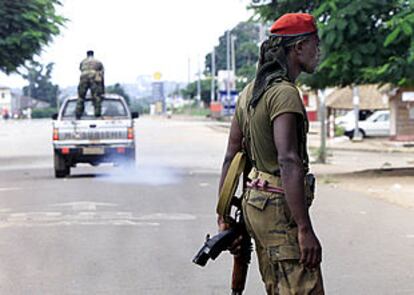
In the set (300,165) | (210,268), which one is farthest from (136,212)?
(300,165)

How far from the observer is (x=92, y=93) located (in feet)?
70.1

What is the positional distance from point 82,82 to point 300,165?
17055mm

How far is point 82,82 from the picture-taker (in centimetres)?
2131

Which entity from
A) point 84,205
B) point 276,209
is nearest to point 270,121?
point 276,209

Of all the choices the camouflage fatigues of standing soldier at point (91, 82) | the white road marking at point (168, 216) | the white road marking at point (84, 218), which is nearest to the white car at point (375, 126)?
the camouflage fatigues of standing soldier at point (91, 82)

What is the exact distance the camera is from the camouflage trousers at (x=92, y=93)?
2128 cm

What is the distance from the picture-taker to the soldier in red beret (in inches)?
182

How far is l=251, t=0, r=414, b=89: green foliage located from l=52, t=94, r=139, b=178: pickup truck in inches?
186

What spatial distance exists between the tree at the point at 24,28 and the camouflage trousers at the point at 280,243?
2326 centimetres

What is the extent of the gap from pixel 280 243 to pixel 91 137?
1673 cm

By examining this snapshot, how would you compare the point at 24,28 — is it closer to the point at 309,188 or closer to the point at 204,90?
the point at 309,188

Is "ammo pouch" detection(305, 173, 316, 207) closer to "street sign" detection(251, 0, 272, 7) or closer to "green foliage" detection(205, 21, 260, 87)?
"street sign" detection(251, 0, 272, 7)

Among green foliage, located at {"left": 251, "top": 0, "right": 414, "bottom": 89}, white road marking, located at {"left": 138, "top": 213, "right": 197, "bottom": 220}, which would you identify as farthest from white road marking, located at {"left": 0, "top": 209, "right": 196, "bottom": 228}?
green foliage, located at {"left": 251, "top": 0, "right": 414, "bottom": 89}

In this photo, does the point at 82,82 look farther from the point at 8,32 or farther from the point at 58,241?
the point at 58,241
